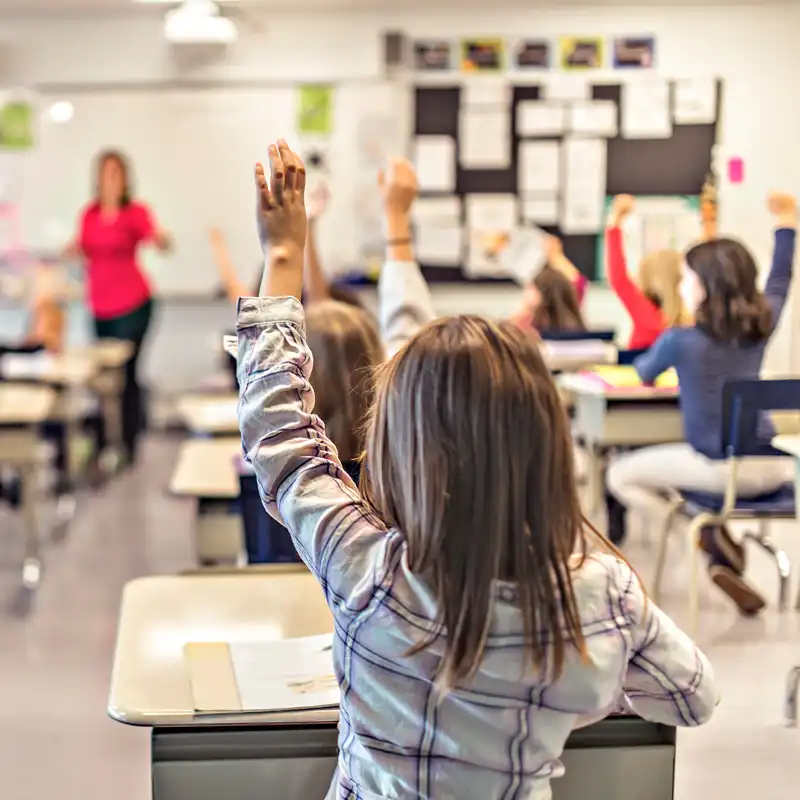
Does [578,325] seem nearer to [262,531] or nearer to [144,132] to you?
[262,531]

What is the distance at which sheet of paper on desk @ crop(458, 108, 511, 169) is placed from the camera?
22.9 feet

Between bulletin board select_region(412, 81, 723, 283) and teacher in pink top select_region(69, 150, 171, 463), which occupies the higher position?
bulletin board select_region(412, 81, 723, 283)

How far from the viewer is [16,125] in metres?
7.13

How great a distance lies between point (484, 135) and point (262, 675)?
232 inches

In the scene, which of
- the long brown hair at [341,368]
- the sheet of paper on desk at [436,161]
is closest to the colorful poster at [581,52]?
the sheet of paper on desk at [436,161]

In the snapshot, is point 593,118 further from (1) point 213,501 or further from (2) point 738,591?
(1) point 213,501

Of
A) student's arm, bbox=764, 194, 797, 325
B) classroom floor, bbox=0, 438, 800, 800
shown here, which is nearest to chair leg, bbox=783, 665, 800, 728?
classroom floor, bbox=0, 438, 800, 800

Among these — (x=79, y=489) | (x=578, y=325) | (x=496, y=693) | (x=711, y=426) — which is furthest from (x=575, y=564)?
(x=79, y=489)

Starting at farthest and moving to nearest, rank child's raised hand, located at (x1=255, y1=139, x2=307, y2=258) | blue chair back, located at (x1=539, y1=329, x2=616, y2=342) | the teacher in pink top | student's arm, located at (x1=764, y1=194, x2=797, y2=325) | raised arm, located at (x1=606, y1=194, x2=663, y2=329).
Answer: the teacher in pink top < blue chair back, located at (x1=539, y1=329, x2=616, y2=342) < raised arm, located at (x1=606, y1=194, x2=663, y2=329) < student's arm, located at (x1=764, y1=194, x2=797, y2=325) < child's raised hand, located at (x1=255, y1=139, x2=307, y2=258)

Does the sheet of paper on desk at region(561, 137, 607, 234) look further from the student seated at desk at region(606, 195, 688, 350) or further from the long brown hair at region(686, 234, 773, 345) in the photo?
the long brown hair at region(686, 234, 773, 345)

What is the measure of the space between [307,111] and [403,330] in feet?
17.4

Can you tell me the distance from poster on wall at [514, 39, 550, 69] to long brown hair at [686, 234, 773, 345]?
385 cm

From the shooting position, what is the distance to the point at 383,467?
43.1 inches

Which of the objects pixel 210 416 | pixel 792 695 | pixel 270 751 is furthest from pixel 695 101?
→ pixel 270 751
